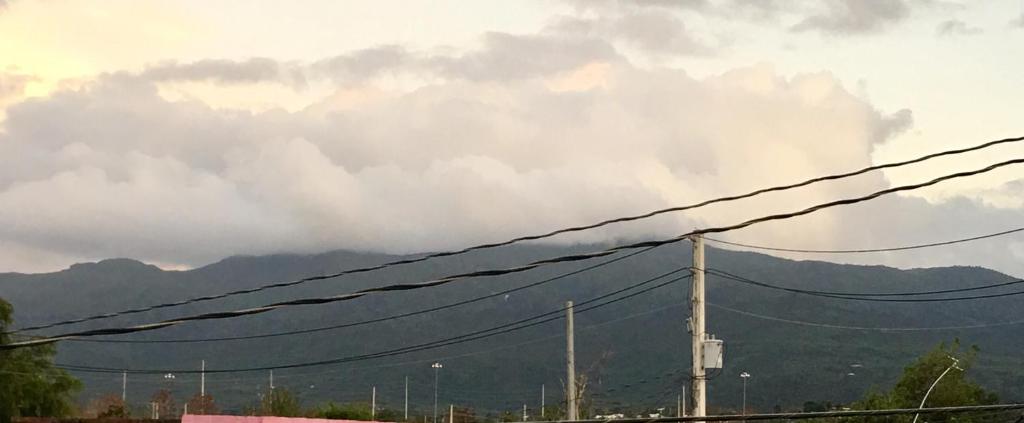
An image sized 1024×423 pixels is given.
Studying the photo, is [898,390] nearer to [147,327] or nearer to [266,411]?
[266,411]

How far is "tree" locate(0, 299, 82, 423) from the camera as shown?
262ft

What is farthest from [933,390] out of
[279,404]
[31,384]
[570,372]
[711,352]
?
[711,352]

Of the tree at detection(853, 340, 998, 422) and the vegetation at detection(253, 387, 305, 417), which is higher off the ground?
the tree at detection(853, 340, 998, 422)

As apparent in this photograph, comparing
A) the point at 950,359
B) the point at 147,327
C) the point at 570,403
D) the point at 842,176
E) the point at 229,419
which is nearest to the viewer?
the point at 147,327

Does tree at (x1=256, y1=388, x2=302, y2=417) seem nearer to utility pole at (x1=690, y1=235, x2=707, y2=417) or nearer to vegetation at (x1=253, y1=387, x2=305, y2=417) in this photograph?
vegetation at (x1=253, y1=387, x2=305, y2=417)

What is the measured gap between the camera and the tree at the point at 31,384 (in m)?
80.0

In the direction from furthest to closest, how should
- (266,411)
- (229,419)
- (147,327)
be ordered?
(266,411), (229,419), (147,327)

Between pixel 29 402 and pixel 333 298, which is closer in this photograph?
pixel 333 298

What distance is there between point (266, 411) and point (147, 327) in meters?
103

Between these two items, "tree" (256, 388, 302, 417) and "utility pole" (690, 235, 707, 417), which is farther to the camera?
"tree" (256, 388, 302, 417)

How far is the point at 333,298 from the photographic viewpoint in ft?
69.2

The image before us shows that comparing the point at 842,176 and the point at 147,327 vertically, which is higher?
the point at 842,176

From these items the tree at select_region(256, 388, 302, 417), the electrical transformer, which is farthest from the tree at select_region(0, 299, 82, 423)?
the electrical transformer

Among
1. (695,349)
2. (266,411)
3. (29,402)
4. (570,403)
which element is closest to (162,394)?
(266,411)
